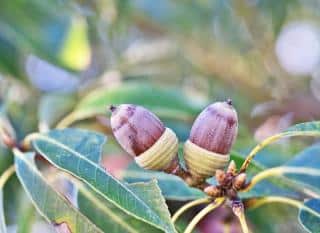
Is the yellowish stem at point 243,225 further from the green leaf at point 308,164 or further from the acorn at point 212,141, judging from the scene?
the green leaf at point 308,164

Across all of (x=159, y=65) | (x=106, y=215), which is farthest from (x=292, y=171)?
(x=159, y=65)

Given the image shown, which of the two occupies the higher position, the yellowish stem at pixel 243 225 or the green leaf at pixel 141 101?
the green leaf at pixel 141 101

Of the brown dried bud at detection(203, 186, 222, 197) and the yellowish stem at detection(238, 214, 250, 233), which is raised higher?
the brown dried bud at detection(203, 186, 222, 197)

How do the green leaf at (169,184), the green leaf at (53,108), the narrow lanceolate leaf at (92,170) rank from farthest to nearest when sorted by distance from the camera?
the green leaf at (53,108) → the green leaf at (169,184) → the narrow lanceolate leaf at (92,170)

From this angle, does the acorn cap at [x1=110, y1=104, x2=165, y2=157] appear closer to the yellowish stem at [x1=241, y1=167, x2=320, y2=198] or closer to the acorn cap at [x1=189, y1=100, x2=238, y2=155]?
the acorn cap at [x1=189, y1=100, x2=238, y2=155]

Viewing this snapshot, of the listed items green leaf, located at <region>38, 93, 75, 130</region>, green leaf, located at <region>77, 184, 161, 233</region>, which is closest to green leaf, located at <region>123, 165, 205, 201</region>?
green leaf, located at <region>77, 184, 161, 233</region>

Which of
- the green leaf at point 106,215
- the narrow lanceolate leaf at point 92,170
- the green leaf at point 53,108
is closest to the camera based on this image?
the narrow lanceolate leaf at point 92,170

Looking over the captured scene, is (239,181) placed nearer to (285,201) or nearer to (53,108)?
(285,201)

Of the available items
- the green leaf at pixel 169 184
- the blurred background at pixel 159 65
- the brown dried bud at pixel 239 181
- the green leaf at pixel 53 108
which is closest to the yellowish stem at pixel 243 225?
the brown dried bud at pixel 239 181
